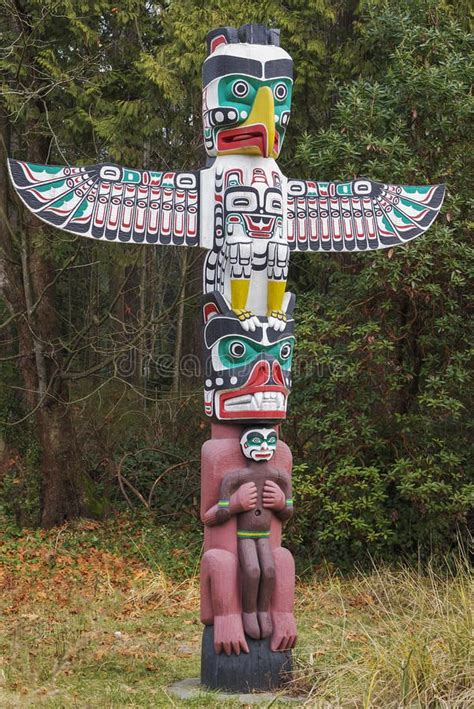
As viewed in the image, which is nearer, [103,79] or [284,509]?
[284,509]

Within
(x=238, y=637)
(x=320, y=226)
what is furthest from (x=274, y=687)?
(x=320, y=226)

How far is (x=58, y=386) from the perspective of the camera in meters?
12.2

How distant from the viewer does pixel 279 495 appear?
627 centimetres

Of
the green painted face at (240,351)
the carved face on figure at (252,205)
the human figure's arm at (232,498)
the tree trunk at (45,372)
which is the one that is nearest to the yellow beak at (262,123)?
the carved face on figure at (252,205)

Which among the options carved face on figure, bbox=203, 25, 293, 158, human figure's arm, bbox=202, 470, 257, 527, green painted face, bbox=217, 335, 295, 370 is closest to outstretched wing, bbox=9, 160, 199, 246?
carved face on figure, bbox=203, 25, 293, 158

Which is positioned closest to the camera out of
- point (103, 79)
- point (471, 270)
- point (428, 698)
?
point (428, 698)

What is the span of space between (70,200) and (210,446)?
74.3 inches

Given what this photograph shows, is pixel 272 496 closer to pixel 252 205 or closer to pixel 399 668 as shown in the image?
pixel 399 668

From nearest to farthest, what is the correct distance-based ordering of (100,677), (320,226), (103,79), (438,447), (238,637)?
(238,637) < (100,677) < (320,226) < (438,447) < (103,79)

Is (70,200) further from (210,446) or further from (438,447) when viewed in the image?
(438,447)

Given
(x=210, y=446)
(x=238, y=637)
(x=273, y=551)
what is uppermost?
(x=210, y=446)

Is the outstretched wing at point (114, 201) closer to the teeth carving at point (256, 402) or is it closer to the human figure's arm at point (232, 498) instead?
the teeth carving at point (256, 402)

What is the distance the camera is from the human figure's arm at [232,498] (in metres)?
6.14

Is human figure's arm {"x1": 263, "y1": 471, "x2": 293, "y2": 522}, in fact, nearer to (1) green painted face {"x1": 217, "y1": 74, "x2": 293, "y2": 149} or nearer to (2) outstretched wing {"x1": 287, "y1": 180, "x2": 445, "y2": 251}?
(2) outstretched wing {"x1": 287, "y1": 180, "x2": 445, "y2": 251}
